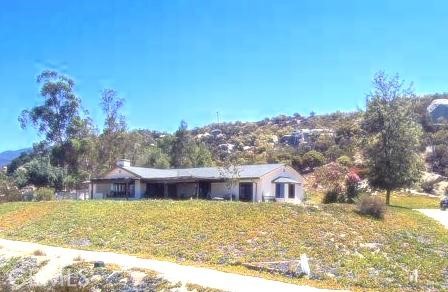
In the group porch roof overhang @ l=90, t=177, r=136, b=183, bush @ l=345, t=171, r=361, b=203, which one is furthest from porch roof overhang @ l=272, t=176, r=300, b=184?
porch roof overhang @ l=90, t=177, r=136, b=183

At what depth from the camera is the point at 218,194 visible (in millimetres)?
47500

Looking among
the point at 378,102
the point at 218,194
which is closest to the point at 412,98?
the point at 378,102

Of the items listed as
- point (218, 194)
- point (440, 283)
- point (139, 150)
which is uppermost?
point (139, 150)

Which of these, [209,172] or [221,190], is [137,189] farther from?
[221,190]

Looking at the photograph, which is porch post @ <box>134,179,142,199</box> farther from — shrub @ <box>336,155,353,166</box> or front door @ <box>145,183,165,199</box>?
shrub @ <box>336,155,353,166</box>

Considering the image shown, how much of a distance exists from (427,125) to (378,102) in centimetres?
4434

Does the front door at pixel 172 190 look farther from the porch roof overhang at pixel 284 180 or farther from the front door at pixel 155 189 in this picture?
the porch roof overhang at pixel 284 180

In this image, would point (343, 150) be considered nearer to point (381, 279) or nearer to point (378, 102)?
point (378, 102)

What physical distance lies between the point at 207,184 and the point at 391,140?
16848 millimetres

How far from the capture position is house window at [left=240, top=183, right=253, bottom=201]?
4566 centimetres

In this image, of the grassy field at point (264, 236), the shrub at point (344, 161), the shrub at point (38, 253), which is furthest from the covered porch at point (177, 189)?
the shrub at point (344, 161)

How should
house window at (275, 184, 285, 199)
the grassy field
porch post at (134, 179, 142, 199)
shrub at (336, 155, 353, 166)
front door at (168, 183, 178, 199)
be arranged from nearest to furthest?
the grassy field
house window at (275, 184, 285, 199)
front door at (168, 183, 178, 199)
porch post at (134, 179, 142, 199)
shrub at (336, 155, 353, 166)

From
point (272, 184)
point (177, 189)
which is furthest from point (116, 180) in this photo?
point (272, 184)

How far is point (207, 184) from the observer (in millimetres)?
48719
